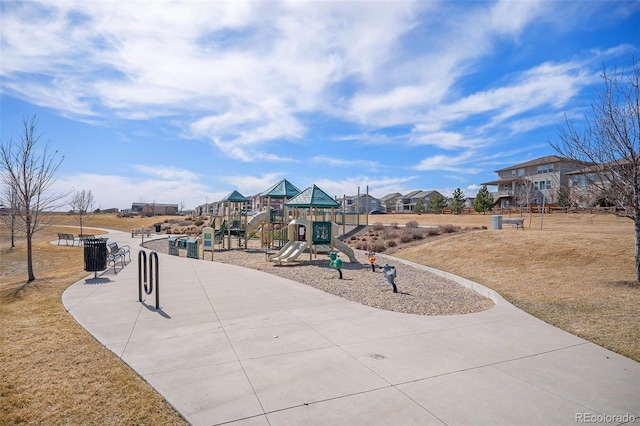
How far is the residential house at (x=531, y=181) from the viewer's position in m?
47.1

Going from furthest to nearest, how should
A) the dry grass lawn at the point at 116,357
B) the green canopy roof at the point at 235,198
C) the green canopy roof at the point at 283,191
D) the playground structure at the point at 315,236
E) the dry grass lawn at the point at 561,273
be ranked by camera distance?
the green canopy roof at the point at 235,198 → the green canopy roof at the point at 283,191 → the playground structure at the point at 315,236 → the dry grass lawn at the point at 561,273 → the dry grass lawn at the point at 116,357

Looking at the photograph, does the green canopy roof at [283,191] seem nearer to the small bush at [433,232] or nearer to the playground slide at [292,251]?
the playground slide at [292,251]

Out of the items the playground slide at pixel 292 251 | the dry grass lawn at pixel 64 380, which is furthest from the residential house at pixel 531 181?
the dry grass lawn at pixel 64 380

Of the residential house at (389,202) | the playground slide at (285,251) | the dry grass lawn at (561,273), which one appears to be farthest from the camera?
the residential house at (389,202)

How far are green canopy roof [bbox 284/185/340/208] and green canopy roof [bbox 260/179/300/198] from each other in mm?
4692

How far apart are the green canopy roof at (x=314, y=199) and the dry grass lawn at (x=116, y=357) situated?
563 cm

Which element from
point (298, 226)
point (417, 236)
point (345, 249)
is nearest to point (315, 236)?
point (298, 226)

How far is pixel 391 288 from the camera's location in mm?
10930

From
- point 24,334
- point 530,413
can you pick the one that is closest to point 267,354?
point 530,413

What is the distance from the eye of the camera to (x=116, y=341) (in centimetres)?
589

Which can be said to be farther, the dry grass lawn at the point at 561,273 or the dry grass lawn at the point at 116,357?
the dry grass lawn at the point at 561,273

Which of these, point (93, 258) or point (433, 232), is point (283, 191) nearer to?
point (433, 232)

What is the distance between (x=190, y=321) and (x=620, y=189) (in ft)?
40.1

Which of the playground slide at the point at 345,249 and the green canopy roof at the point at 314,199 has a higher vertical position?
the green canopy roof at the point at 314,199
